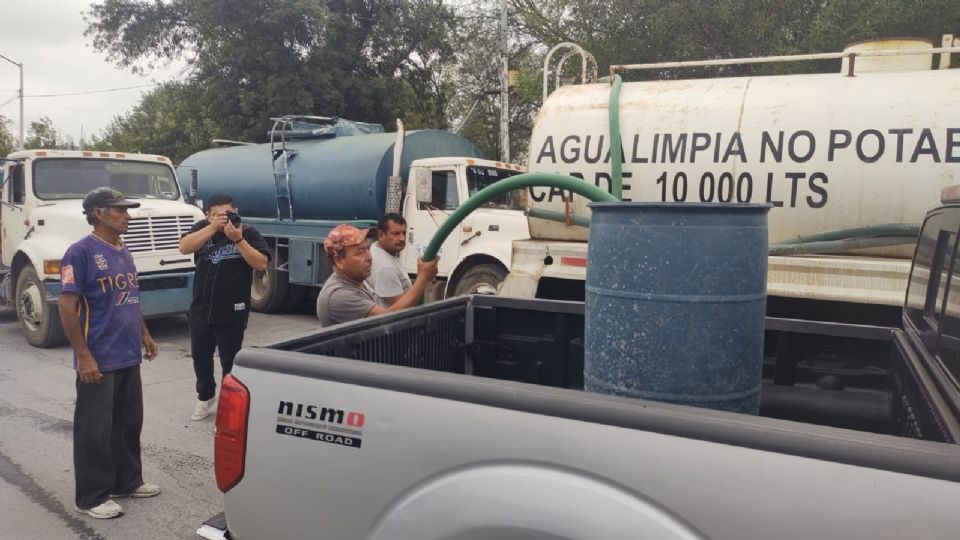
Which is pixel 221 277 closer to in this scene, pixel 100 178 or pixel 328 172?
pixel 100 178

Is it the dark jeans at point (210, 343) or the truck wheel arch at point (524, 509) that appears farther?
the dark jeans at point (210, 343)

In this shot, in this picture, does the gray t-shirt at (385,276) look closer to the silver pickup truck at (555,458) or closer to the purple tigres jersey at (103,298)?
the purple tigres jersey at (103,298)

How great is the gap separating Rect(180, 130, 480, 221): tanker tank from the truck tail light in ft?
26.3

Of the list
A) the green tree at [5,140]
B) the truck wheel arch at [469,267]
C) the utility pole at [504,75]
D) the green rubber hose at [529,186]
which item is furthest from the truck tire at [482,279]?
the green tree at [5,140]

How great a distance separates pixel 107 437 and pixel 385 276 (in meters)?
1.78

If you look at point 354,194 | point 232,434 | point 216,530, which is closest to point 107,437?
point 216,530

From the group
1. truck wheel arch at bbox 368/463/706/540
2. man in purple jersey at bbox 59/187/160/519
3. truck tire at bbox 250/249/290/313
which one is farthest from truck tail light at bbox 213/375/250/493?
truck tire at bbox 250/249/290/313

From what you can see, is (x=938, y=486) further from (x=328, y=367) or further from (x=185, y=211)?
(x=185, y=211)

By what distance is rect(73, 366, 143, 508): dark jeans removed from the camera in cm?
374

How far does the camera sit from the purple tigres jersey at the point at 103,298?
3.75 meters

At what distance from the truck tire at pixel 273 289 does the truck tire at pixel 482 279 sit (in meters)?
3.76

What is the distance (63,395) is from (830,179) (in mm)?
6532

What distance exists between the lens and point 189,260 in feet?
29.3

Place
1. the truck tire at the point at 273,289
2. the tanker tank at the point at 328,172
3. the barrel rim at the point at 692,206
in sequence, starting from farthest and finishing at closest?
the truck tire at the point at 273,289
the tanker tank at the point at 328,172
the barrel rim at the point at 692,206
